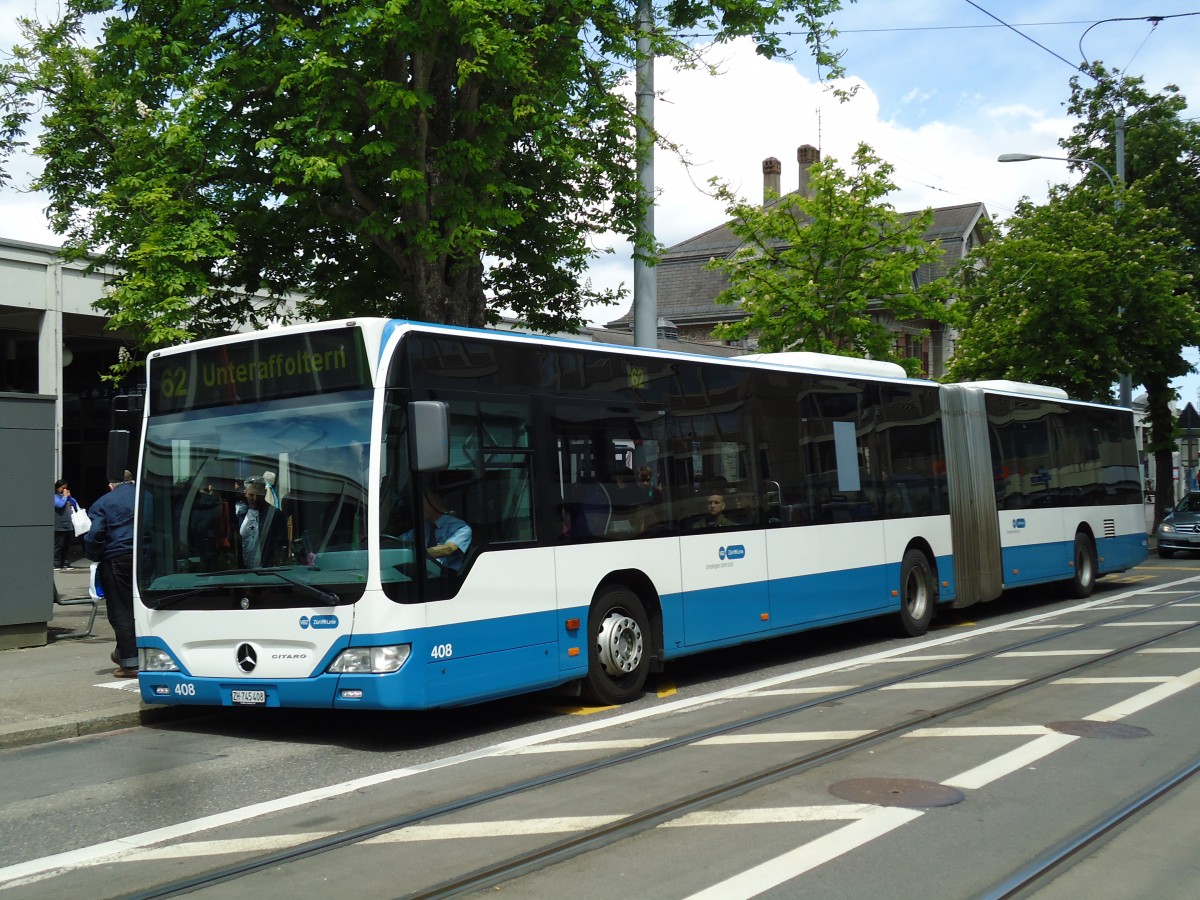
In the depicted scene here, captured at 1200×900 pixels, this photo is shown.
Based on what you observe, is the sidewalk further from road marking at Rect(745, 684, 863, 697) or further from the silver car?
the silver car

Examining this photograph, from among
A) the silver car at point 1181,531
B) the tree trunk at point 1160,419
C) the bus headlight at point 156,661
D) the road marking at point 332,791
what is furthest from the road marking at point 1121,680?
the tree trunk at point 1160,419

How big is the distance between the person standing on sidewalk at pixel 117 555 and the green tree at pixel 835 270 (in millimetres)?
15457

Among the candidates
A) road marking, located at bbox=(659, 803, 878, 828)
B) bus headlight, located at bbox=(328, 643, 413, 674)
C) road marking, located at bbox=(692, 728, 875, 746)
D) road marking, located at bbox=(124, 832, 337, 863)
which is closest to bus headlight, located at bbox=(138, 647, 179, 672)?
bus headlight, located at bbox=(328, 643, 413, 674)

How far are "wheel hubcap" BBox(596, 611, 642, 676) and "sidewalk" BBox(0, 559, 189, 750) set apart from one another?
344 centimetres

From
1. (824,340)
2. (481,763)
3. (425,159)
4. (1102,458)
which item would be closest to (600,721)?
(481,763)

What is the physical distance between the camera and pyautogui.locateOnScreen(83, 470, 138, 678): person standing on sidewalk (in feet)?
38.3

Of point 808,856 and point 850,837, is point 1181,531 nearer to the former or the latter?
point 850,837

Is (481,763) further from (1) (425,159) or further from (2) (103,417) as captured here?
(2) (103,417)

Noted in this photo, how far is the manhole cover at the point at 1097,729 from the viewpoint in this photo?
8.31m

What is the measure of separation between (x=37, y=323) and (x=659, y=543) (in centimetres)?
2133

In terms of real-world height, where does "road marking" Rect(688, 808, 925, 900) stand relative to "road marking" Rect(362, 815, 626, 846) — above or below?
below

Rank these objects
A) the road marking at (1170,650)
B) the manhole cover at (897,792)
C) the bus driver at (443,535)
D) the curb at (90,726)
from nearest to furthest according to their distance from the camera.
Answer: the manhole cover at (897,792) → the bus driver at (443,535) → the curb at (90,726) → the road marking at (1170,650)

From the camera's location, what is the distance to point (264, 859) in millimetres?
5754

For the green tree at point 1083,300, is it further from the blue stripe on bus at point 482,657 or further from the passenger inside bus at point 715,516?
the passenger inside bus at point 715,516
